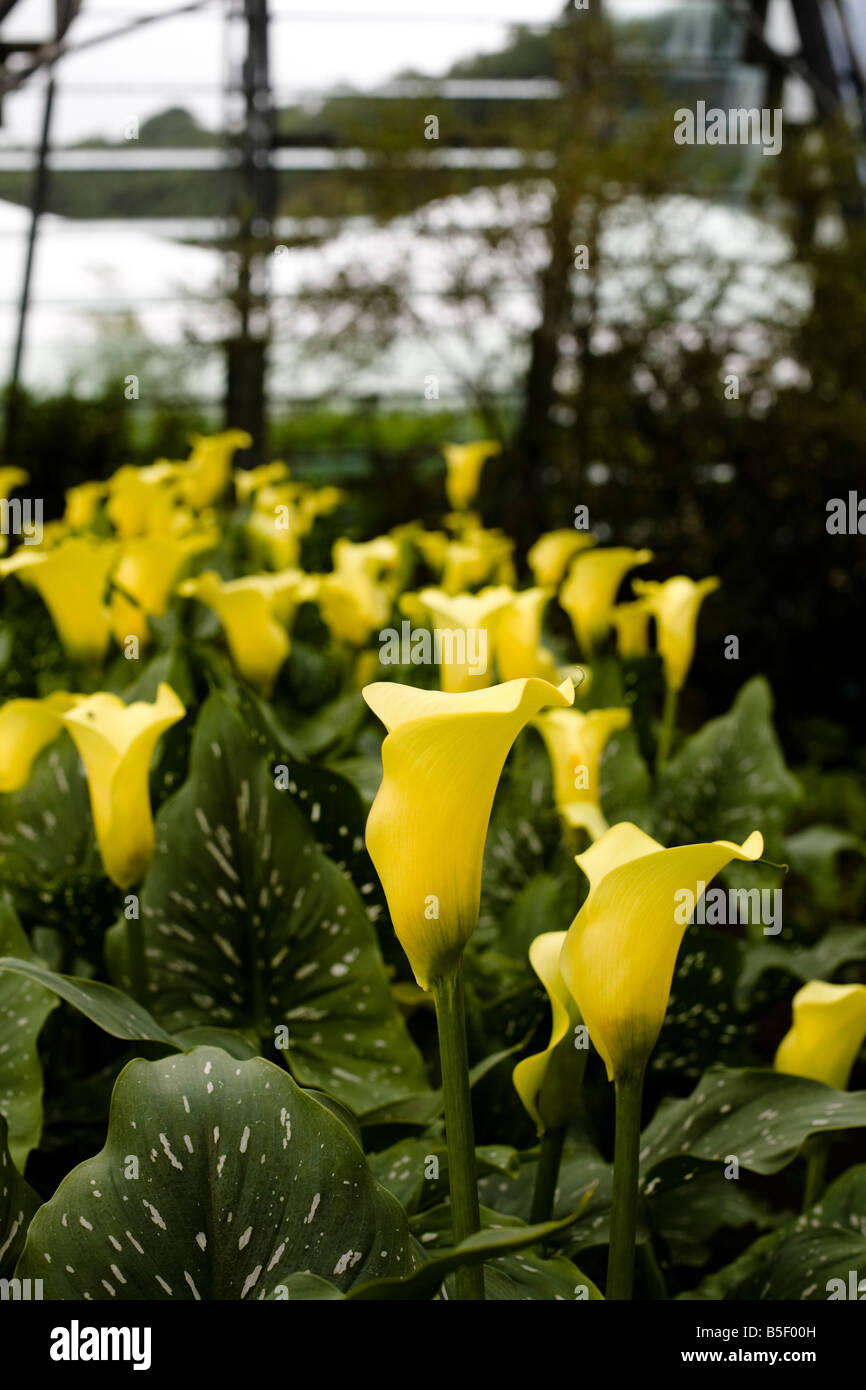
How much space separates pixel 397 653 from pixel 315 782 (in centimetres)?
51

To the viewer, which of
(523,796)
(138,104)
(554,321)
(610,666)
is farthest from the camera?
(138,104)

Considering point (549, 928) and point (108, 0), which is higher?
point (108, 0)

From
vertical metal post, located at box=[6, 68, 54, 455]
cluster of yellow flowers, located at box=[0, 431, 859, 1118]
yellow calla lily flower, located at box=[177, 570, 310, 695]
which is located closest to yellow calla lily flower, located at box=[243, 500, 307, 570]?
cluster of yellow flowers, located at box=[0, 431, 859, 1118]

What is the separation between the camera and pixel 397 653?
1.32m

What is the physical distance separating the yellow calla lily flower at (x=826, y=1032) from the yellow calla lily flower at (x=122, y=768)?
388mm

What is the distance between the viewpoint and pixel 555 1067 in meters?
0.55

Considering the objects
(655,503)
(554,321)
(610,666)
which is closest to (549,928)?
(610,666)

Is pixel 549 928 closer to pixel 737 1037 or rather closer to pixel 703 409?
pixel 737 1037

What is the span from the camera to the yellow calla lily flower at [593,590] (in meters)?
1.26

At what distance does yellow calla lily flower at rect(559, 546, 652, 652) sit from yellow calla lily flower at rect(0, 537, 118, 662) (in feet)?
1.68

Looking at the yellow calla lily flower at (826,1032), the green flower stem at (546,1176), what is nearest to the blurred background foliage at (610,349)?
the yellow calla lily flower at (826,1032)

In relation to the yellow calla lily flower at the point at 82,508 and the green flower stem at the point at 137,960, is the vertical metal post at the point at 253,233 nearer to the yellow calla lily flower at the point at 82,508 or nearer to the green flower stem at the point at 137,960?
the yellow calla lily flower at the point at 82,508

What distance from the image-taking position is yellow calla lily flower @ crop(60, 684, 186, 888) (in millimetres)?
646

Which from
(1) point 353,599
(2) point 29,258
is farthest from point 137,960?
(2) point 29,258
